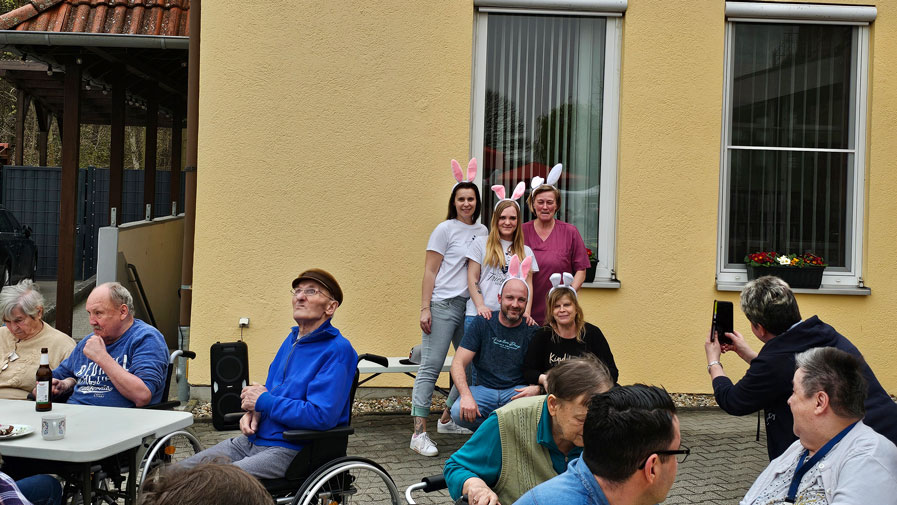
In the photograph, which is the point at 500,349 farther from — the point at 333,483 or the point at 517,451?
the point at 517,451

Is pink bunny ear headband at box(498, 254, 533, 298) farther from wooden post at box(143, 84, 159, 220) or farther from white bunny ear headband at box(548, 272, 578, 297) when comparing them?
wooden post at box(143, 84, 159, 220)

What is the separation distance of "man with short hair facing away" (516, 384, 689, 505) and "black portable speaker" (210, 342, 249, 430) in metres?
2.55

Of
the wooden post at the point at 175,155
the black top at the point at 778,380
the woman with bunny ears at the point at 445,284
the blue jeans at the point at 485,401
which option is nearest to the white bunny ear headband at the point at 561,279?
the woman with bunny ears at the point at 445,284

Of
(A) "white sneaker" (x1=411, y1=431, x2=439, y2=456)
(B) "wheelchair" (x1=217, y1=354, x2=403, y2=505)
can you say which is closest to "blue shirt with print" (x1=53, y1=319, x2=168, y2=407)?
(B) "wheelchair" (x1=217, y1=354, x2=403, y2=505)

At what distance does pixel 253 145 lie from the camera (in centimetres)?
735

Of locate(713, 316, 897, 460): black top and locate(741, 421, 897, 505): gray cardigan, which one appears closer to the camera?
locate(741, 421, 897, 505): gray cardigan

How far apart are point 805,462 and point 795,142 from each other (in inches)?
212

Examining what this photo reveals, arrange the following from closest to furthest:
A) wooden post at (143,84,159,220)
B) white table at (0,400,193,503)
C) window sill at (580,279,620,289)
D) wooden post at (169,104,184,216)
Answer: white table at (0,400,193,503)
window sill at (580,279,620,289)
wooden post at (143,84,159,220)
wooden post at (169,104,184,216)

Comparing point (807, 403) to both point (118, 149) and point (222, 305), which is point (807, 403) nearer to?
point (222, 305)

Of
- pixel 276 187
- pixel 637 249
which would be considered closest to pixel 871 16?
pixel 637 249

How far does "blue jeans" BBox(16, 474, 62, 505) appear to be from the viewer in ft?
12.8

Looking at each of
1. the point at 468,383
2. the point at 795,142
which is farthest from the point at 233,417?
the point at 795,142

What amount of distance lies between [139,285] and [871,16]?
24.0 ft

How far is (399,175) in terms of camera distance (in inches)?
293
